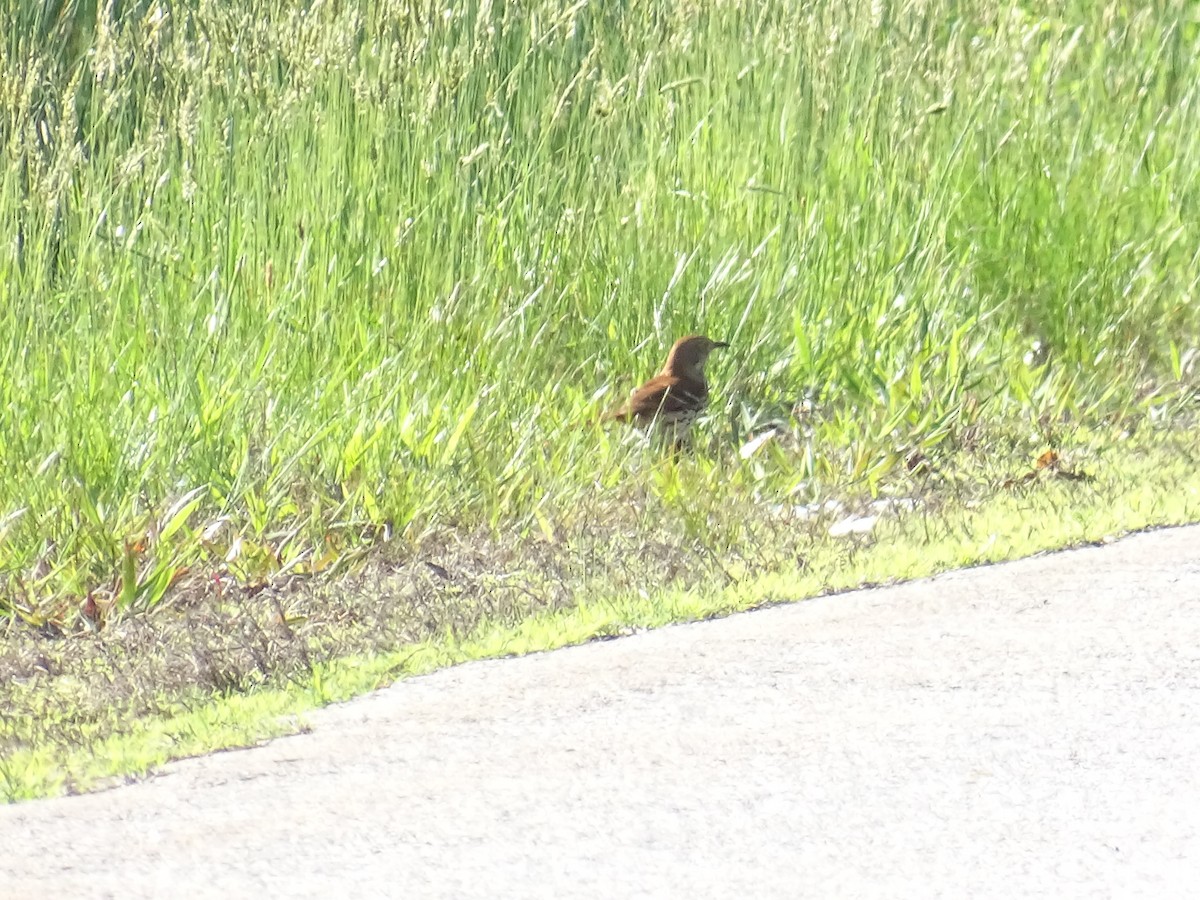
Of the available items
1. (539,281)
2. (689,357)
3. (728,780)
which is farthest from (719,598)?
(539,281)

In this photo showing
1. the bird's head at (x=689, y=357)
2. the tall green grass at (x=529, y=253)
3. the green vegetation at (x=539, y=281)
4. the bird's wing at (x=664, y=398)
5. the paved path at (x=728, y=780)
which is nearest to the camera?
the paved path at (x=728, y=780)

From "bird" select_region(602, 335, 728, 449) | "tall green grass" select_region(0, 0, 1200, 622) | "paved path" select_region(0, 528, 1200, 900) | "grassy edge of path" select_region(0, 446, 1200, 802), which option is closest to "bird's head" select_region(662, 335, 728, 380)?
"bird" select_region(602, 335, 728, 449)

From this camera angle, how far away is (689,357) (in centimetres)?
605

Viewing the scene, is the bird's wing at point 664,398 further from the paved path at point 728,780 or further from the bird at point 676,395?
the paved path at point 728,780

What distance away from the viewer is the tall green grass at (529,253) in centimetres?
531

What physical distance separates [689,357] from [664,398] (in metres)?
0.23

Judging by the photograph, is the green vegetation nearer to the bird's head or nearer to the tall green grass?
the tall green grass

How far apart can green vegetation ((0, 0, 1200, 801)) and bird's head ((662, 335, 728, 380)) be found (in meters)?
0.18

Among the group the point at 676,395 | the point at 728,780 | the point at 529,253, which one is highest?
the point at 728,780

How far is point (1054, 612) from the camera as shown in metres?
4.42

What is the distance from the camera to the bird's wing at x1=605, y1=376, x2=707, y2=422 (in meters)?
5.89

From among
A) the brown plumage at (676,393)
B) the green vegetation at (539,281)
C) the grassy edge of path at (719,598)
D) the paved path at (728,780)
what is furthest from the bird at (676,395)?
the paved path at (728,780)

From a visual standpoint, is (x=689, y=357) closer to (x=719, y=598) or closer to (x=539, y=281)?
(x=539, y=281)

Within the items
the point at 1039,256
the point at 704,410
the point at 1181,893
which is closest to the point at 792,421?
the point at 704,410
